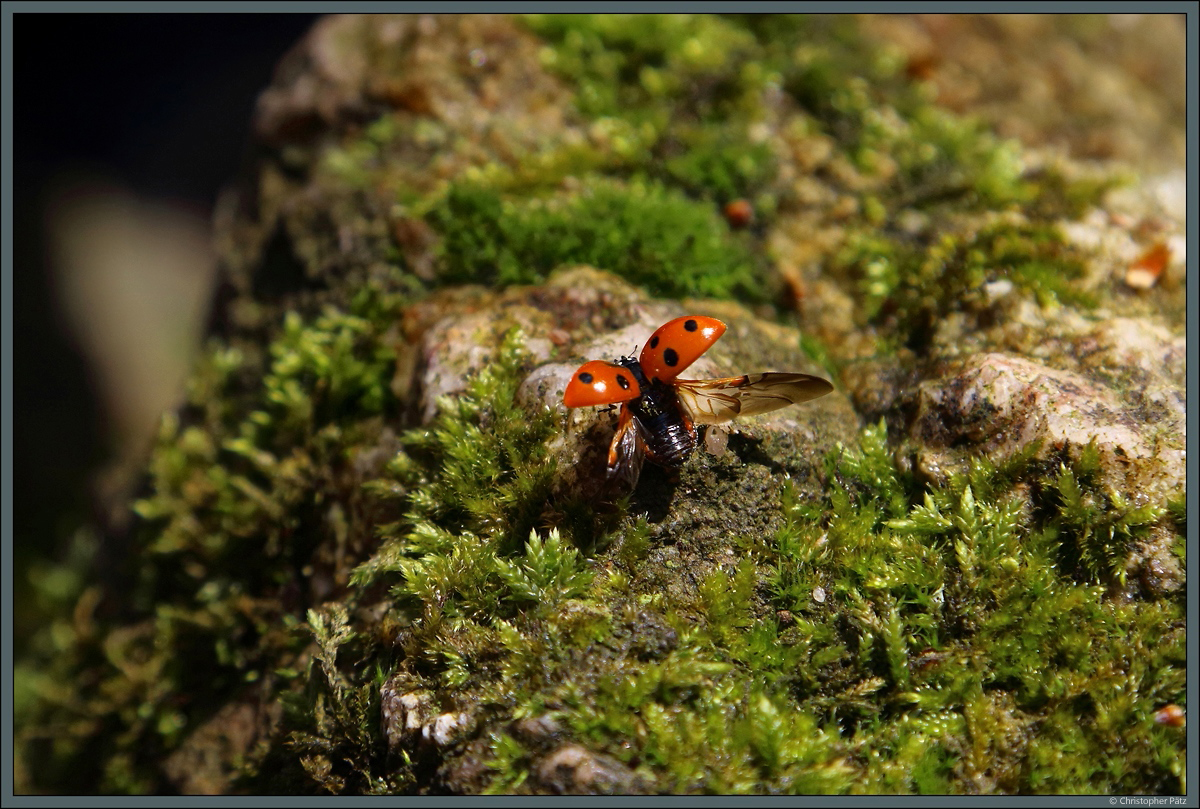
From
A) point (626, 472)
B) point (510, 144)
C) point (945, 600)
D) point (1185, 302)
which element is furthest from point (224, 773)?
point (1185, 302)

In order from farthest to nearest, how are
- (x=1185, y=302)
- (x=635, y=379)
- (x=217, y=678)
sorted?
(x=217, y=678) → (x=1185, y=302) → (x=635, y=379)

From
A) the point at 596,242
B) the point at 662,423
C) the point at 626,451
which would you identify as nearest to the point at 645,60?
the point at 596,242

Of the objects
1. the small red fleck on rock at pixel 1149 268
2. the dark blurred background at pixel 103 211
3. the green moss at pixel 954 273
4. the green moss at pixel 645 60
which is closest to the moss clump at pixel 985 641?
the green moss at pixel 954 273

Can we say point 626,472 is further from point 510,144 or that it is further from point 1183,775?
point 510,144

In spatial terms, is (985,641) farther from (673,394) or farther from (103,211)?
(103,211)

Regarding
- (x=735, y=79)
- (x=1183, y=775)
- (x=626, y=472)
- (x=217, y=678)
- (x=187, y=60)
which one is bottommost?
(x=217, y=678)

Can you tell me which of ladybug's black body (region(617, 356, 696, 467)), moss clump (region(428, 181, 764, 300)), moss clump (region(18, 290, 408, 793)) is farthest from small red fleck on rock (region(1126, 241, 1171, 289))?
moss clump (region(18, 290, 408, 793))
